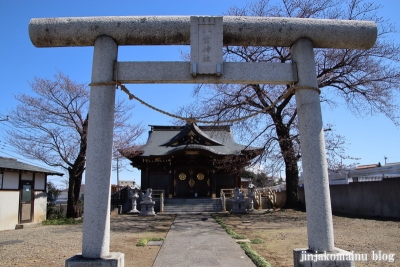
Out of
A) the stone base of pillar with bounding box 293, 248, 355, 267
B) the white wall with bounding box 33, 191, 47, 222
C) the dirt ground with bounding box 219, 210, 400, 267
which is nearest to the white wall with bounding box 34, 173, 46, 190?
the white wall with bounding box 33, 191, 47, 222

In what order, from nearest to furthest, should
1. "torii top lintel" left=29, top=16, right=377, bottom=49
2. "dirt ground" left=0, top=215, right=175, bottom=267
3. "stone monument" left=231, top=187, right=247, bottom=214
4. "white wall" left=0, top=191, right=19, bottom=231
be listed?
"torii top lintel" left=29, top=16, right=377, bottom=49 → "dirt ground" left=0, top=215, right=175, bottom=267 → "white wall" left=0, top=191, right=19, bottom=231 → "stone monument" left=231, top=187, right=247, bottom=214

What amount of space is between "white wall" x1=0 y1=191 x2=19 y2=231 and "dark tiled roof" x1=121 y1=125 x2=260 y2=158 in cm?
752

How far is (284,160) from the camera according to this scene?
16.9m

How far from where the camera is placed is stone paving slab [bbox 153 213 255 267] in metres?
6.46

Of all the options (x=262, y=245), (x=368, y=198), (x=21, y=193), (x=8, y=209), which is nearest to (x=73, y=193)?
(x=21, y=193)

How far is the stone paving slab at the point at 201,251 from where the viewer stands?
646 centimetres

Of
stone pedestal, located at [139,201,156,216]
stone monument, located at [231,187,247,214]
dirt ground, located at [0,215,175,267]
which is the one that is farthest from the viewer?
stone monument, located at [231,187,247,214]

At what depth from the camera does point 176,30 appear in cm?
536

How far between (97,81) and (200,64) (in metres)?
1.77

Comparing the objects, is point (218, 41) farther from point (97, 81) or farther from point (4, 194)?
point (4, 194)

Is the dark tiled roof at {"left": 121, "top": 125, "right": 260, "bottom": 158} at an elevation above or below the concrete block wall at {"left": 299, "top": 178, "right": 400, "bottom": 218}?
above

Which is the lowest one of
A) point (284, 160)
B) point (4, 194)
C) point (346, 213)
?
point (346, 213)

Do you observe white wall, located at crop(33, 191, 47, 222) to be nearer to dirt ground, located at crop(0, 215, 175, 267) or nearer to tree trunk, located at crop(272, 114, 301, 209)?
dirt ground, located at crop(0, 215, 175, 267)

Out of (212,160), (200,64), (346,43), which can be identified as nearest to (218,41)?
(200,64)
